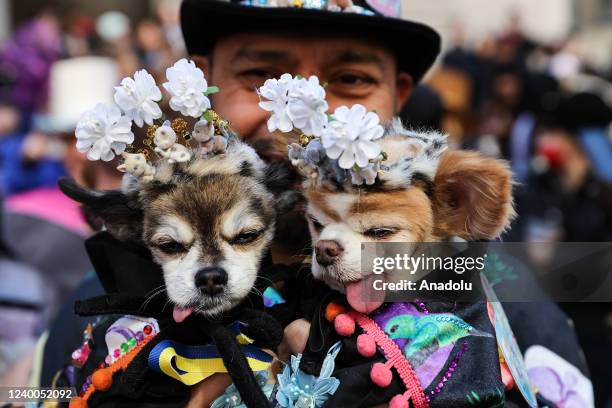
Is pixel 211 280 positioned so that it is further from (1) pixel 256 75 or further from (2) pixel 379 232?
(1) pixel 256 75

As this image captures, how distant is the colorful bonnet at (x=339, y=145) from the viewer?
5.12 ft

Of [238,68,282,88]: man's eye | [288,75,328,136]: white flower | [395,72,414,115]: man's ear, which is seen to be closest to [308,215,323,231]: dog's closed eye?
[288,75,328,136]: white flower

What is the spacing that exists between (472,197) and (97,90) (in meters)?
3.84

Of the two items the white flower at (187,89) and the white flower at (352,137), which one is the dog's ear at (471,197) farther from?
the white flower at (187,89)

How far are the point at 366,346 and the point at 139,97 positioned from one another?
2.45ft

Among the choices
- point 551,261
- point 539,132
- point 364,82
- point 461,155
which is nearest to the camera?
point 461,155

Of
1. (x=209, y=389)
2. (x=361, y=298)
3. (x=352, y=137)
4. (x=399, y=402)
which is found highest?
(x=352, y=137)

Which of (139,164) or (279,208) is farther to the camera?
(279,208)

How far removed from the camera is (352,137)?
1.55 meters

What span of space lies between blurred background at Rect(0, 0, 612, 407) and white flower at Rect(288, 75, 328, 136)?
1078 millimetres

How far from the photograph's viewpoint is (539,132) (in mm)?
6523

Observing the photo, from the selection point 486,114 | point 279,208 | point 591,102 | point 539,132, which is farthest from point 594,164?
point 279,208

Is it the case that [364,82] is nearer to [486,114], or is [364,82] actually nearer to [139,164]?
[139,164]

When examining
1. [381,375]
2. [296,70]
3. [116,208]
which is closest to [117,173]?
[296,70]
